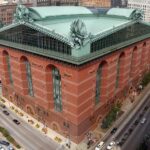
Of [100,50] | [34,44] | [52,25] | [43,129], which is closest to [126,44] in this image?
[100,50]

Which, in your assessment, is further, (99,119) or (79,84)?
(99,119)

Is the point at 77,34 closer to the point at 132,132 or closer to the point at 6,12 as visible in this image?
the point at 132,132

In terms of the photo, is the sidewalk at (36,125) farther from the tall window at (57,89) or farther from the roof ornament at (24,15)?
the roof ornament at (24,15)

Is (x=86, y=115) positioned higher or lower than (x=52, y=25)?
lower

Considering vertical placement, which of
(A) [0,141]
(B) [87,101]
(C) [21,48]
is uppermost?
(C) [21,48]

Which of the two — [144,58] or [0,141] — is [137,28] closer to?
[144,58]

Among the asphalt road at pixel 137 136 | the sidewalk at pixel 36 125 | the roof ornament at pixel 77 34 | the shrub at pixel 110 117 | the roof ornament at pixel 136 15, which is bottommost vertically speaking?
the asphalt road at pixel 137 136

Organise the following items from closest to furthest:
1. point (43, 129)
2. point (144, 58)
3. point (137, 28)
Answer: point (43, 129) < point (137, 28) < point (144, 58)

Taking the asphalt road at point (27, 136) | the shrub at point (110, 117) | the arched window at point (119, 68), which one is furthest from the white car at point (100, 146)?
the arched window at point (119, 68)
